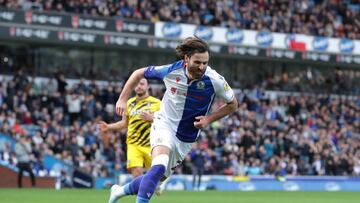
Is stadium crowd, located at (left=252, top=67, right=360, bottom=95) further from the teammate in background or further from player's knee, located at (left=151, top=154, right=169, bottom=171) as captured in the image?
player's knee, located at (left=151, top=154, right=169, bottom=171)

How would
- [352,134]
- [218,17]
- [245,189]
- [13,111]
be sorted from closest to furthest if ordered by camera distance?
[13,111]
[245,189]
[218,17]
[352,134]

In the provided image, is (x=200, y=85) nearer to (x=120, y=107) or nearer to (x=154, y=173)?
(x=120, y=107)

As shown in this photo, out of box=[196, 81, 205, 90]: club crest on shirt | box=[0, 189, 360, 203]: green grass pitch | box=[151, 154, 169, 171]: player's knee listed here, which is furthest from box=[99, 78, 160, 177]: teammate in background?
box=[151, 154, 169, 171]: player's knee

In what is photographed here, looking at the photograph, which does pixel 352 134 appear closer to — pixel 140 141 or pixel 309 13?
pixel 309 13

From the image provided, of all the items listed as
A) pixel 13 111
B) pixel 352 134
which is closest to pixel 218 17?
pixel 352 134

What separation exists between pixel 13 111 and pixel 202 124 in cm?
1886

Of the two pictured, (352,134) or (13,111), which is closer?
(13,111)

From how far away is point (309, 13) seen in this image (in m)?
40.4

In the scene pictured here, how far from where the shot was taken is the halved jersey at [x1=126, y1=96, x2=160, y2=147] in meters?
14.8

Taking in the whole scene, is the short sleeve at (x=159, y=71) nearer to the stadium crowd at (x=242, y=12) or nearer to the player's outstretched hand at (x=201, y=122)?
the player's outstretched hand at (x=201, y=122)

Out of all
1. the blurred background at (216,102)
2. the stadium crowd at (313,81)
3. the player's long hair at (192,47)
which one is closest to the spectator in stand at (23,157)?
the blurred background at (216,102)

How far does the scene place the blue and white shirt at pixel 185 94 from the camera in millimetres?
10156

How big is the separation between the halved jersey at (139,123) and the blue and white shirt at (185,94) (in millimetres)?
4459

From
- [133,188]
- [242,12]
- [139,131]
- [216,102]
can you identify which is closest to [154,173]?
[133,188]
